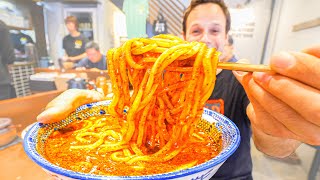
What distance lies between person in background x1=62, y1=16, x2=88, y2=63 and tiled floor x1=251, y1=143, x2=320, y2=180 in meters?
4.54

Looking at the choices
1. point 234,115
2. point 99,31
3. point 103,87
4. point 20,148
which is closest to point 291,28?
point 234,115

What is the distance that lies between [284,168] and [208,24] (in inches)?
118

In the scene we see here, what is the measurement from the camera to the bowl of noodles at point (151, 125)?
25.5 inches

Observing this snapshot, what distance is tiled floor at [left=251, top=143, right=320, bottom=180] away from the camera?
2.98m

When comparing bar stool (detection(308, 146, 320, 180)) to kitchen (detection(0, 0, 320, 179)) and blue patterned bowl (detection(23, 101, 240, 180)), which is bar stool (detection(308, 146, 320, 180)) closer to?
kitchen (detection(0, 0, 320, 179))

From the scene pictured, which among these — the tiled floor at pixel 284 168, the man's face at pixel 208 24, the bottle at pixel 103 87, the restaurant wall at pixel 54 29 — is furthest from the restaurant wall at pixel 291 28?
the restaurant wall at pixel 54 29

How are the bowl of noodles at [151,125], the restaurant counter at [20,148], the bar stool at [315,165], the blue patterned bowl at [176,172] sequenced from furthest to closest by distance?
the bar stool at [315,165], the restaurant counter at [20,148], the bowl of noodles at [151,125], the blue patterned bowl at [176,172]

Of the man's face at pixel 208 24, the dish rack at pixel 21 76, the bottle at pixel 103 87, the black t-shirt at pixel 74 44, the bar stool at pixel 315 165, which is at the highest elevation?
the man's face at pixel 208 24

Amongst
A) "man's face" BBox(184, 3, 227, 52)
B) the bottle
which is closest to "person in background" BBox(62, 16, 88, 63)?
the bottle

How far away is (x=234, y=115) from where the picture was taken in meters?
1.35

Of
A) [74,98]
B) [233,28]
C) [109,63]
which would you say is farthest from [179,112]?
[233,28]

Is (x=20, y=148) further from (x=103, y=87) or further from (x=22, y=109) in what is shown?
(x=103, y=87)

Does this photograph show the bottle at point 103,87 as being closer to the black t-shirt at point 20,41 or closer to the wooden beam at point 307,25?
the wooden beam at point 307,25

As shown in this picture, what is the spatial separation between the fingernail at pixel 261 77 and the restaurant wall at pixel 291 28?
9.00 feet
